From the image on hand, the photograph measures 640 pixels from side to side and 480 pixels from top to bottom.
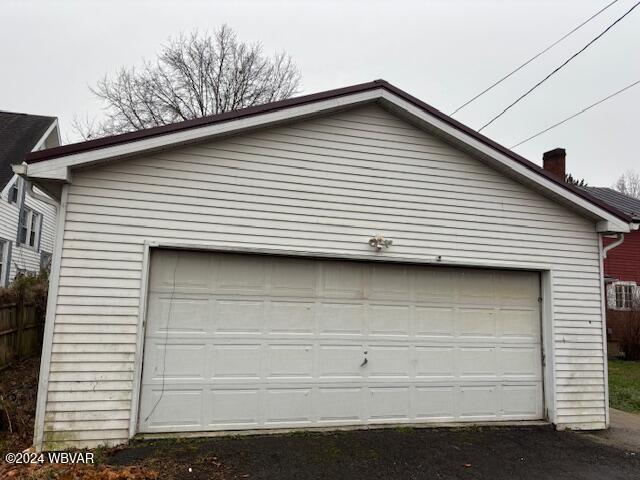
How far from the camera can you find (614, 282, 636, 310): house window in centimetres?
1811

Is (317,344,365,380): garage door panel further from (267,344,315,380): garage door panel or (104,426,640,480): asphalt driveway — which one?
(104,426,640,480): asphalt driveway

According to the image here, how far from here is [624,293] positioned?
1845cm

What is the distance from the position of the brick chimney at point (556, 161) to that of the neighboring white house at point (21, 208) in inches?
635

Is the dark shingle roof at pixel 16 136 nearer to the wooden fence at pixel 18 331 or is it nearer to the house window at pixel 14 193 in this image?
the house window at pixel 14 193

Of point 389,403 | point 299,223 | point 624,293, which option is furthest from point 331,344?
point 624,293

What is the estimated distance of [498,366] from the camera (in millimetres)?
6742

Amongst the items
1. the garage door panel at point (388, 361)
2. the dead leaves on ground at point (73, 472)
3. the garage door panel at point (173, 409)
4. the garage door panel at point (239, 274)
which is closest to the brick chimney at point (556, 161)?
the garage door panel at point (388, 361)

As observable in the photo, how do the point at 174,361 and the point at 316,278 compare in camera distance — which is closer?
the point at 174,361

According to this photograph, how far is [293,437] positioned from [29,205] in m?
17.3

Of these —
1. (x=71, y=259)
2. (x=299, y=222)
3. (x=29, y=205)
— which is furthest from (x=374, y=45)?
(x=29, y=205)

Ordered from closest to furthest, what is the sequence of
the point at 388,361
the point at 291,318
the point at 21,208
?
1. the point at 291,318
2. the point at 388,361
3. the point at 21,208

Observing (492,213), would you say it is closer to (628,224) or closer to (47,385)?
(628,224)

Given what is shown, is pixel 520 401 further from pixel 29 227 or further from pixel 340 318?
pixel 29 227

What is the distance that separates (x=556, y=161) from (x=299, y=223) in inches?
309
